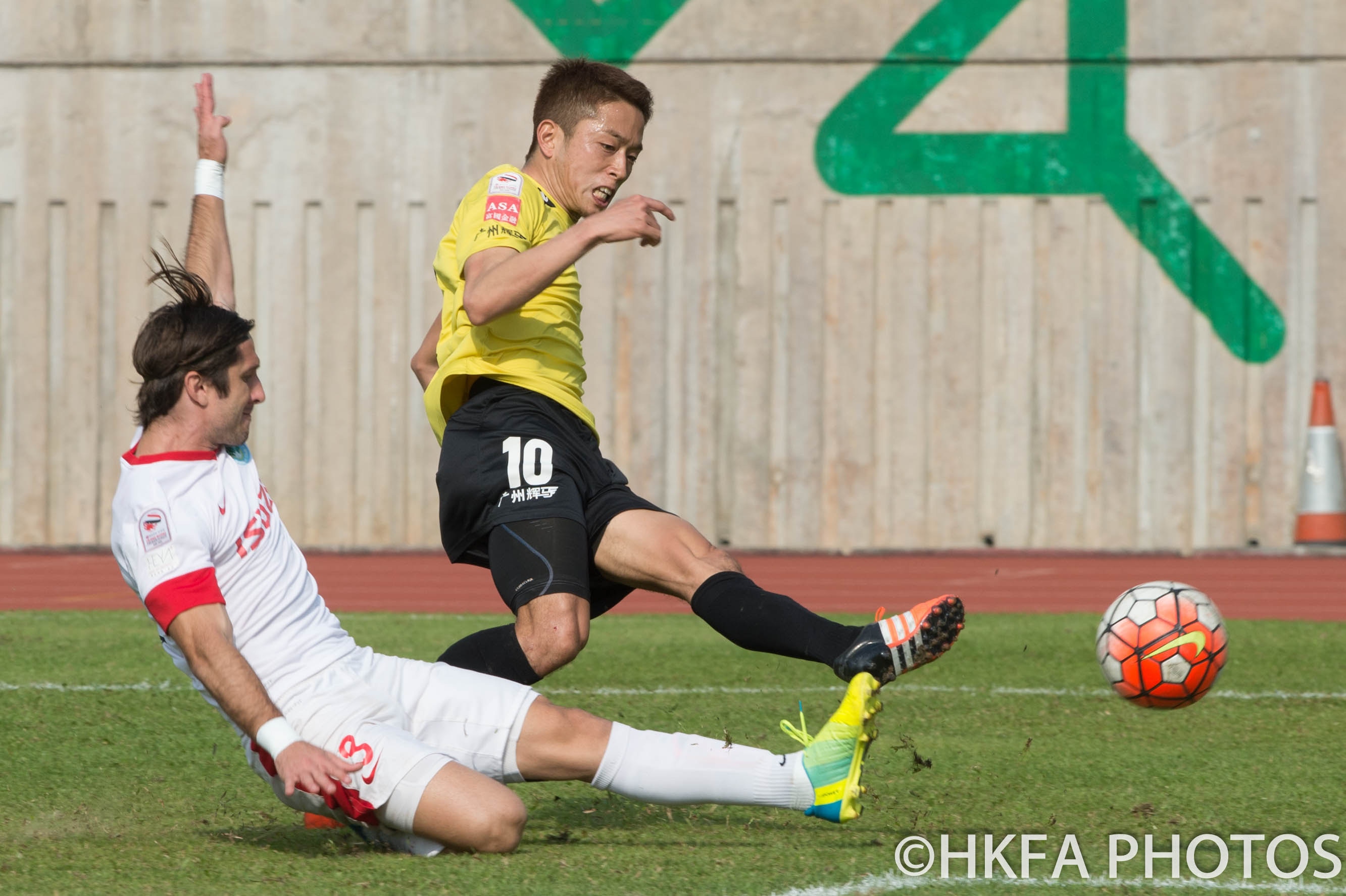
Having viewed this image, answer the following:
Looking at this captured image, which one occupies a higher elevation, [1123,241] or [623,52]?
[623,52]

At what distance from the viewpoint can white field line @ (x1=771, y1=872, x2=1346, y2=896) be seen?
3.36 m

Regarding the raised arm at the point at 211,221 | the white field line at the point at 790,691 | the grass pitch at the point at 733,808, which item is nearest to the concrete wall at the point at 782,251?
the grass pitch at the point at 733,808

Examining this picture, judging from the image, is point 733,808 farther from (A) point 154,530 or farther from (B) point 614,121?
(B) point 614,121

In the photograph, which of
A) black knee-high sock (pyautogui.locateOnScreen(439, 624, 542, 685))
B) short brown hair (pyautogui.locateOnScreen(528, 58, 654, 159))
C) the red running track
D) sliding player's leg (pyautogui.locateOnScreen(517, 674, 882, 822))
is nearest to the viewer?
sliding player's leg (pyautogui.locateOnScreen(517, 674, 882, 822))

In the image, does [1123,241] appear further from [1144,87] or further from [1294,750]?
[1294,750]

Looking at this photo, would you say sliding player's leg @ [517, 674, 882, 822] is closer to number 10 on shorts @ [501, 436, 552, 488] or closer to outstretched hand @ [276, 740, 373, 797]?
outstretched hand @ [276, 740, 373, 797]

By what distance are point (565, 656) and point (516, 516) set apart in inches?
15.4

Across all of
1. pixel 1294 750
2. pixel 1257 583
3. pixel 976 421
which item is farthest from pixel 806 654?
pixel 976 421

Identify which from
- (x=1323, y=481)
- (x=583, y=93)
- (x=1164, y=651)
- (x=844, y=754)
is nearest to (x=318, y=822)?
(x=844, y=754)

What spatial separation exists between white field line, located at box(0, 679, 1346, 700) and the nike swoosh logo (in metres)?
1.73

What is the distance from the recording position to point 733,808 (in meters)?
4.40

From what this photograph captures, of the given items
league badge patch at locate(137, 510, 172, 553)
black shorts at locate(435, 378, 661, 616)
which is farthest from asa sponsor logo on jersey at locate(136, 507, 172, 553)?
black shorts at locate(435, 378, 661, 616)

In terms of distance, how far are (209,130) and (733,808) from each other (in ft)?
8.42

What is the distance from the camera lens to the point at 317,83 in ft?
44.1
